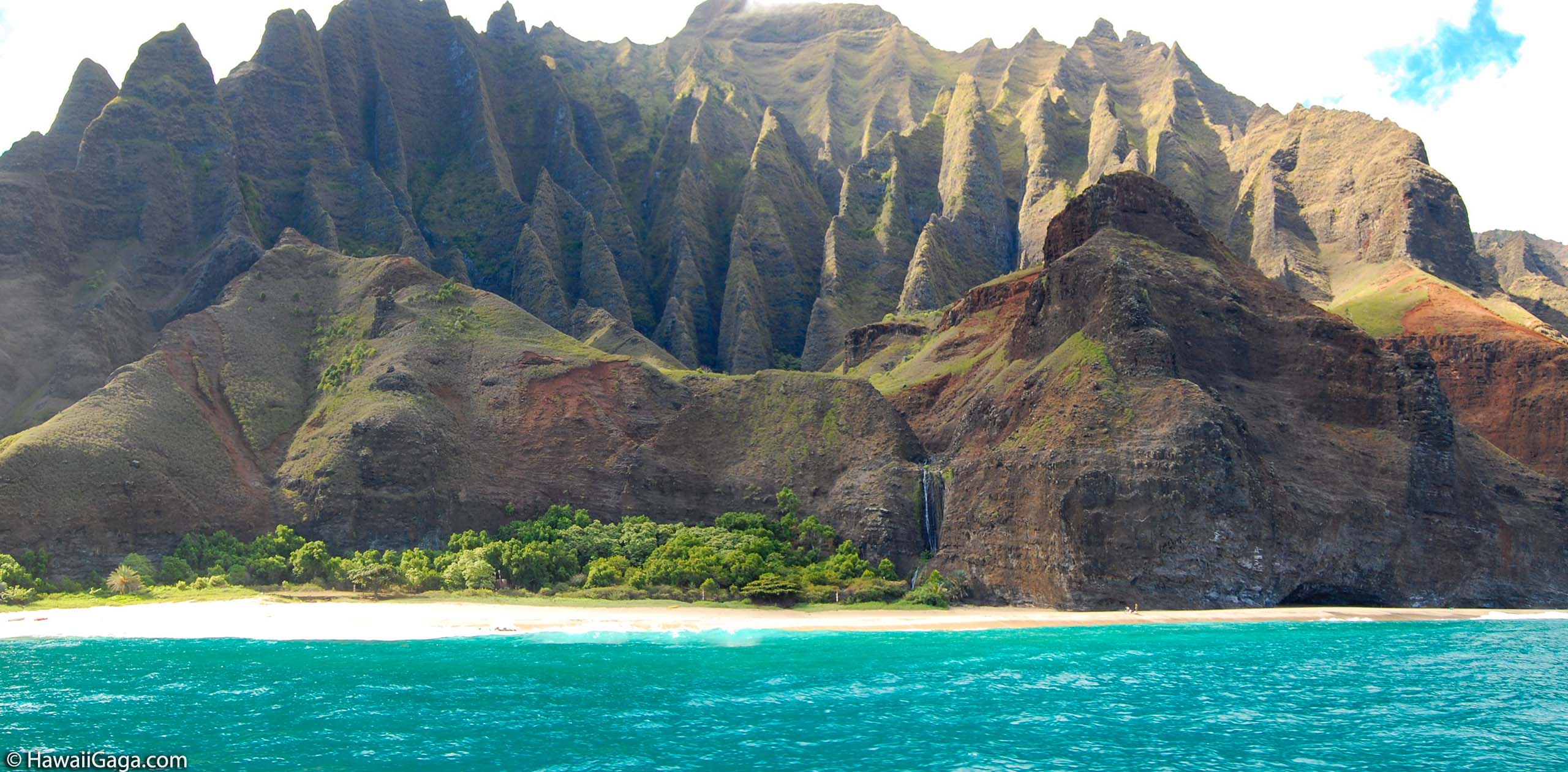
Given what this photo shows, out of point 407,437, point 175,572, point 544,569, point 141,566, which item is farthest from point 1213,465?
point 141,566

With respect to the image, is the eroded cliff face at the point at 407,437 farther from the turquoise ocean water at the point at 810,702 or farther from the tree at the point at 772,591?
the turquoise ocean water at the point at 810,702

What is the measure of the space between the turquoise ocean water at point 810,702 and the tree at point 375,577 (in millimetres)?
20316

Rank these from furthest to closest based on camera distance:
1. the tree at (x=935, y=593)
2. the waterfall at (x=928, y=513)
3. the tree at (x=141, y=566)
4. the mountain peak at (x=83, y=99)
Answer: the mountain peak at (x=83, y=99) → the waterfall at (x=928, y=513) → the tree at (x=141, y=566) → the tree at (x=935, y=593)

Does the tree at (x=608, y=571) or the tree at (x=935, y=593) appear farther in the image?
the tree at (x=608, y=571)

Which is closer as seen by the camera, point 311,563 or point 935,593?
point 935,593

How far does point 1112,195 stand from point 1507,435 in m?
54.5

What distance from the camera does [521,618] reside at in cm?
8119

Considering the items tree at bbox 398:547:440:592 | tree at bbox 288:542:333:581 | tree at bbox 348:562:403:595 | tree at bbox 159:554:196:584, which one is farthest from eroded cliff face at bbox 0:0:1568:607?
tree at bbox 348:562:403:595

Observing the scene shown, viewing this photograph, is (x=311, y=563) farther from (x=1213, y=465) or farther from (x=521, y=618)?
(x=1213, y=465)

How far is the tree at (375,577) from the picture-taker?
298 ft

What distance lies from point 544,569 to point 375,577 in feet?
44.9

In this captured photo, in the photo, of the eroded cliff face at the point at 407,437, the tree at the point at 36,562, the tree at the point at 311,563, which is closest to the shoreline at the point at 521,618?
the tree at the point at 36,562

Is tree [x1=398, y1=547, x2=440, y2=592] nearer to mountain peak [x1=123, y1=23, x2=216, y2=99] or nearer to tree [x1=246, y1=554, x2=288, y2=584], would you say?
tree [x1=246, y1=554, x2=288, y2=584]

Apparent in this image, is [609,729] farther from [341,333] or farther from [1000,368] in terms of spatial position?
[341,333]
